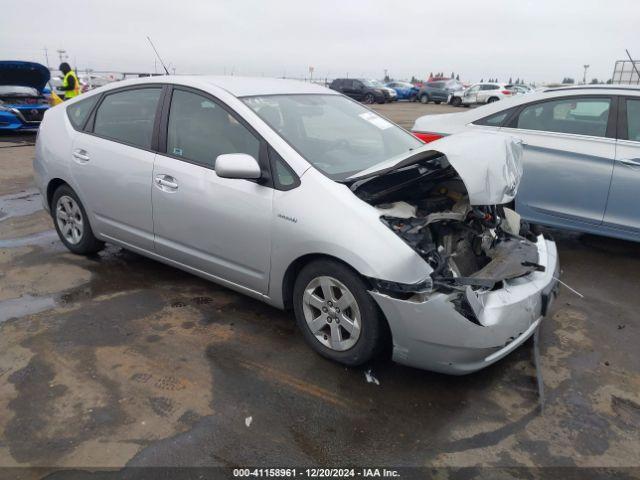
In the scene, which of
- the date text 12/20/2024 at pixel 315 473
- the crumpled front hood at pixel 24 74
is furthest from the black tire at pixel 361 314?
the crumpled front hood at pixel 24 74

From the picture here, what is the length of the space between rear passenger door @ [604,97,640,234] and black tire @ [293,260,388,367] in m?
3.01

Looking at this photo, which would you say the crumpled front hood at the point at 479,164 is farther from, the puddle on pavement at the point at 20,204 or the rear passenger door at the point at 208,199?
the puddle on pavement at the point at 20,204

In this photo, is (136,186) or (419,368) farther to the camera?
(136,186)

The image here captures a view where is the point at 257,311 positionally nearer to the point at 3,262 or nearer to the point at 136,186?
the point at 136,186

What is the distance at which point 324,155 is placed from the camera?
Answer: 11.2 ft

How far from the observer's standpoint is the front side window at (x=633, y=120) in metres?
4.70

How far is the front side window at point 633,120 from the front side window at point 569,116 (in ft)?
0.58

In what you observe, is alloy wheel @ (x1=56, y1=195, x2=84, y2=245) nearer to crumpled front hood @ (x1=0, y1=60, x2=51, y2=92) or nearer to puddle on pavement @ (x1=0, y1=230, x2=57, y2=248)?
puddle on pavement @ (x1=0, y1=230, x2=57, y2=248)

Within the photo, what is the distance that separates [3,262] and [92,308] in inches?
57.9

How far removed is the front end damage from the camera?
2.70 meters

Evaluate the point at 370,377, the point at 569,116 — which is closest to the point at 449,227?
the point at 370,377

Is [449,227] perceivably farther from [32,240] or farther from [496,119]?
[32,240]

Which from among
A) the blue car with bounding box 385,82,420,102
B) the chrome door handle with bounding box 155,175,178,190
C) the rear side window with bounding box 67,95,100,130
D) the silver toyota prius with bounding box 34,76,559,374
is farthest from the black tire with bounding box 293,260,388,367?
the blue car with bounding box 385,82,420,102

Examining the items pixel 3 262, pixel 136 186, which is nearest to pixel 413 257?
pixel 136 186
